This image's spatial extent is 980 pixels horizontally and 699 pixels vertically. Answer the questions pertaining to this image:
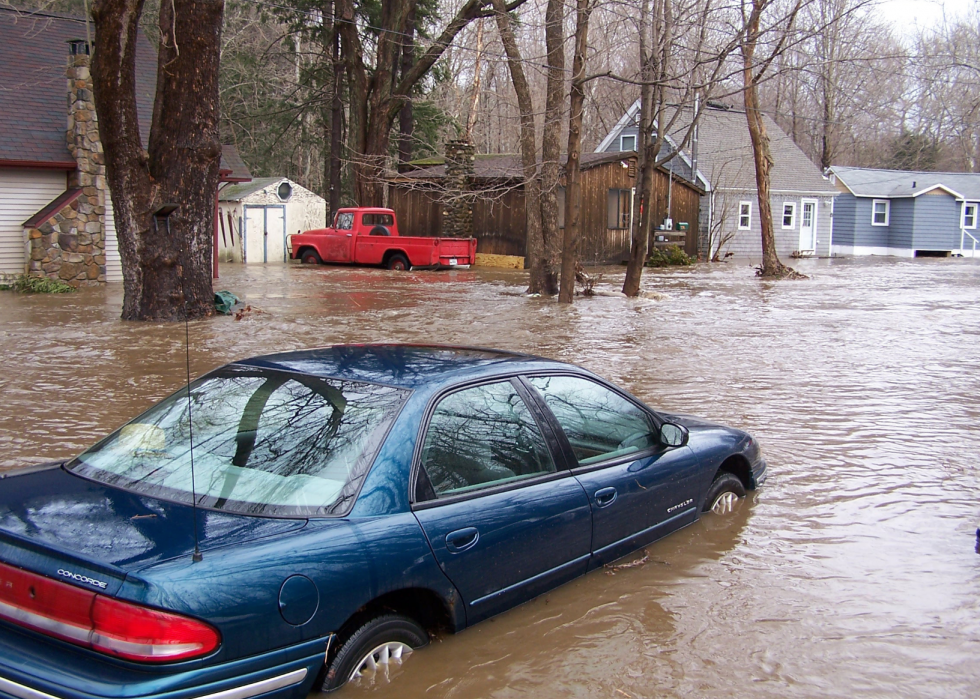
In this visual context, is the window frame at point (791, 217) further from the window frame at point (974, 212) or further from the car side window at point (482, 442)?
the car side window at point (482, 442)

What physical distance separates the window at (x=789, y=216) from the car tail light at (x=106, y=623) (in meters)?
40.5

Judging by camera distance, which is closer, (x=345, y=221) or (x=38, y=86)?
(x=38, y=86)

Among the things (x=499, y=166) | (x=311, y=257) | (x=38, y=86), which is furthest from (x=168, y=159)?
(x=499, y=166)

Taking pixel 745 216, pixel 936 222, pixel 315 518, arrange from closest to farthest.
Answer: pixel 315 518, pixel 745 216, pixel 936 222

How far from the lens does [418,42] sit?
113 feet

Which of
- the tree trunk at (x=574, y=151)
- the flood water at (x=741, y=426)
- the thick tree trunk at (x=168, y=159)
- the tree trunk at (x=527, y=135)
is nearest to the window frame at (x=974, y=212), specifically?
the flood water at (x=741, y=426)

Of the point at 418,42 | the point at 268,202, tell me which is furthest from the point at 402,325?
the point at 418,42

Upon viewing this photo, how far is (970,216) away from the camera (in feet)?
144

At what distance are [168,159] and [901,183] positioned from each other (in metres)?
39.1

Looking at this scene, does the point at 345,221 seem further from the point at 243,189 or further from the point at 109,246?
the point at 109,246

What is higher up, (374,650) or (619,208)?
(619,208)

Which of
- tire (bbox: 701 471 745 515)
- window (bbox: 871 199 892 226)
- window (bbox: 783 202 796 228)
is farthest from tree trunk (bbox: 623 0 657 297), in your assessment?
window (bbox: 871 199 892 226)

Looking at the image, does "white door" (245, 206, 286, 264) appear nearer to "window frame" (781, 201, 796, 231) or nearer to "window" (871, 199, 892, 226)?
"window frame" (781, 201, 796, 231)

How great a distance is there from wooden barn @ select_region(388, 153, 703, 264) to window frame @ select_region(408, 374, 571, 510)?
24915 mm
